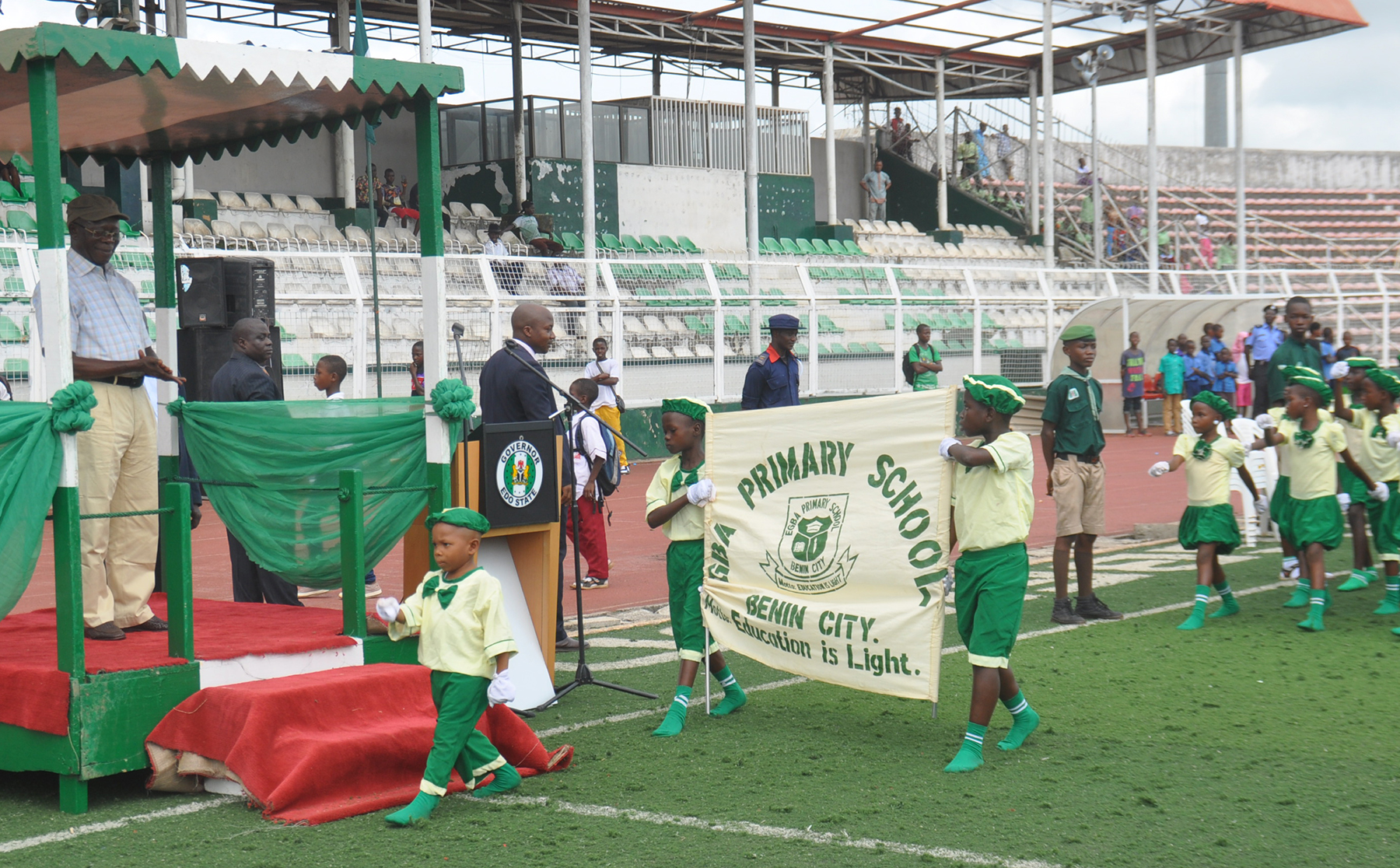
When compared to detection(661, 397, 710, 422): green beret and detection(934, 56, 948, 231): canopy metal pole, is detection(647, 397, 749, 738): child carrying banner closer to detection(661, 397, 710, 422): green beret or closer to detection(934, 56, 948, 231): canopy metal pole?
detection(661, 397, 710, 422): green beret

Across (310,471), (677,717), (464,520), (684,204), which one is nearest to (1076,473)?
(677,717)

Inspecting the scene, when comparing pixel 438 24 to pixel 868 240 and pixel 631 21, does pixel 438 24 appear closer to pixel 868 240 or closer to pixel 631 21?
pixel 631 21

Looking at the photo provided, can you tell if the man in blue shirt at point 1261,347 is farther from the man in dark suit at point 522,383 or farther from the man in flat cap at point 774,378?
the man in dark suit at point 522,383

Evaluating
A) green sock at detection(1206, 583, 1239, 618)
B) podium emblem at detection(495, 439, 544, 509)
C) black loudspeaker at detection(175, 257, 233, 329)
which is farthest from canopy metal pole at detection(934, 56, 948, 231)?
podium emblem at detection(495, 439, 544, 509)

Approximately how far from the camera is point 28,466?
17.4 ft

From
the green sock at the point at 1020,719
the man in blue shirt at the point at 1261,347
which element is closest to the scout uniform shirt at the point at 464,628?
the green sock at the point at 1020,719

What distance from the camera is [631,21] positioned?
88.9 feet

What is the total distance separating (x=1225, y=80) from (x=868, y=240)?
2709 centimetres

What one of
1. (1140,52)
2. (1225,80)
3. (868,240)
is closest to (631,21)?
(868,240)

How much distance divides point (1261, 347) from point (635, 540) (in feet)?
41.3

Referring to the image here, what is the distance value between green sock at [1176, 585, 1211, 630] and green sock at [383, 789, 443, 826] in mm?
5195

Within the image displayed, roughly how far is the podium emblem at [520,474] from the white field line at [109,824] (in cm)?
199

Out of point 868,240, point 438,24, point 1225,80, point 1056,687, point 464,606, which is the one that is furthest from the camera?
point 1225,80

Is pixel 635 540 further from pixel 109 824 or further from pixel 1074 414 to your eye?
Result: pixel 109 824
